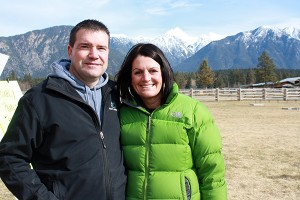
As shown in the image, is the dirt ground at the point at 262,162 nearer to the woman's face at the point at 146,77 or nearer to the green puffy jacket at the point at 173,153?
the green puffy jacket at the point at 173,153

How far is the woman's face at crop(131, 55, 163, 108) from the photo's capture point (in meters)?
2.49

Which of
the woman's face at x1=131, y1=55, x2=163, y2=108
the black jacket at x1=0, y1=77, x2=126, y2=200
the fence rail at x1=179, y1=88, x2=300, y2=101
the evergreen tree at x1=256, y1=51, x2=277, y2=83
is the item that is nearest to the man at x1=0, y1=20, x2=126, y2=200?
the black jacket at x1=0, y1=77, x2=126, y2=200

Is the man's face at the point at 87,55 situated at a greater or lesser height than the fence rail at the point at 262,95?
greater

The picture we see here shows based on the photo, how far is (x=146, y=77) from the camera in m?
2.48

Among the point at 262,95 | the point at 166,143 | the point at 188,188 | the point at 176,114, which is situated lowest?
the point at 262,95

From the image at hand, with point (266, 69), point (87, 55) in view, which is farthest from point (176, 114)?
point (266, 69)

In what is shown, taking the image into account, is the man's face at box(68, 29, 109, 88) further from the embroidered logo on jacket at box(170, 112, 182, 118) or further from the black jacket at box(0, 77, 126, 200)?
the embroidered logo on jacket at box(170, 112, 182, 118)

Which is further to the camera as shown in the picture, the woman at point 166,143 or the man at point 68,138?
the woman at point 166,143

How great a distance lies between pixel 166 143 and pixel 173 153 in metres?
0.08

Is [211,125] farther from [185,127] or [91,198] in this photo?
[91,198]

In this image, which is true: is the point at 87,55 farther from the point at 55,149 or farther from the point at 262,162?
the point at 262,162

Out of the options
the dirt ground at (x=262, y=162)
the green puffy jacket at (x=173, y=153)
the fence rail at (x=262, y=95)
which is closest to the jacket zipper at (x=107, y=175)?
the green puffy jacket at (x=173, y=153)

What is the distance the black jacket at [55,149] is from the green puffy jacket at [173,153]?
0.83 feet

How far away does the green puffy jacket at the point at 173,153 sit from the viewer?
243 cm
